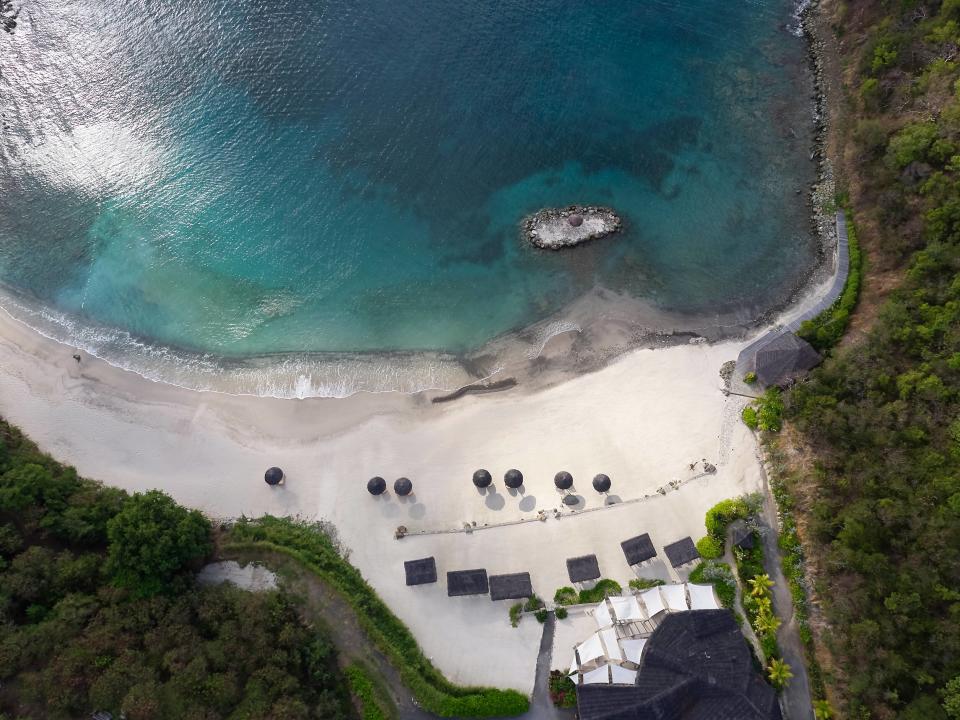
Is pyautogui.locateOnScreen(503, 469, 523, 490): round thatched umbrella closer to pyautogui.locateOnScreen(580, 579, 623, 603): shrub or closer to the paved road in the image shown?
pyautogui.locateOnScreen(580, 579, 623, 603): shrub

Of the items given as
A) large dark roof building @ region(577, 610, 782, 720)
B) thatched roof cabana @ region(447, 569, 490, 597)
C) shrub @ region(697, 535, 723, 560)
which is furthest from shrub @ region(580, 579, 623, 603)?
thatched roof cabana @ region(447, 569, 490, 597)

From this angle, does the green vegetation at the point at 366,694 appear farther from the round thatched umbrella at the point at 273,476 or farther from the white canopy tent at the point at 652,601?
the white canopy tent at the point at 652,601

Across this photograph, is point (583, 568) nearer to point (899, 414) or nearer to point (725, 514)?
point (725, 514)

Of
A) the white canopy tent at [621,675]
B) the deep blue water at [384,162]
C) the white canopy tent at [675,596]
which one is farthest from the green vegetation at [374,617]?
the deep blue water at [384,162]

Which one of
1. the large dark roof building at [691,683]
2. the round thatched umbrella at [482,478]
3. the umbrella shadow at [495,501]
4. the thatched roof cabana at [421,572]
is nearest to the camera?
the large dark roof building at [691,683]

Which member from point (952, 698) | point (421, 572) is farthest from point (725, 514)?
point (421, 572)

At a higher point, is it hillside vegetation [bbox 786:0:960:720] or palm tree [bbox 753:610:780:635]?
hillside vegetation [bbox 786:0:960:720]

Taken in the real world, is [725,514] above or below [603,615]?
above
